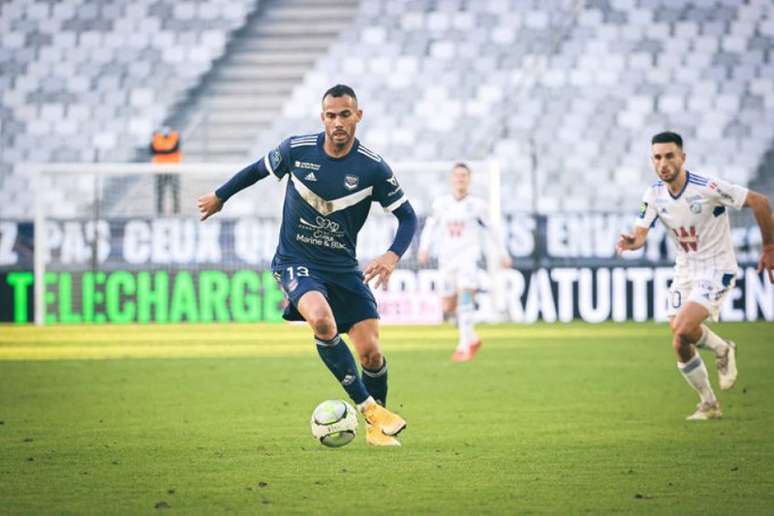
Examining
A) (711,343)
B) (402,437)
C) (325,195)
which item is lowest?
(402,437)

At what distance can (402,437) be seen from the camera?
346 inches

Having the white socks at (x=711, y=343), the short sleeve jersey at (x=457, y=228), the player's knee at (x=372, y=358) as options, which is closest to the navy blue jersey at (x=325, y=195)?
the player's knee at (x=372, y=358)

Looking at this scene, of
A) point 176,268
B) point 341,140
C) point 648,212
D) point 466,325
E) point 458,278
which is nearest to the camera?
point 341,140

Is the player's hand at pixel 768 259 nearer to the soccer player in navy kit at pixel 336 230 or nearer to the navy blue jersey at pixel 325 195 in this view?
the soccer player in navy kit at pixel 336 230

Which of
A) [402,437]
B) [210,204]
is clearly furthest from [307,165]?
[402,437]

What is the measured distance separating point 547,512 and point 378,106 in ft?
70.9

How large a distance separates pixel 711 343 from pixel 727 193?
3.99 ft

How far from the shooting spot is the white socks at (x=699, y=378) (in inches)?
391

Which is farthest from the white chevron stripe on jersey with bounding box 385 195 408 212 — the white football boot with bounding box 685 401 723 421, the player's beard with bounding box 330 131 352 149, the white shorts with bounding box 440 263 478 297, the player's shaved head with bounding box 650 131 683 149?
the white shorts with bounding box 440 263 478 297

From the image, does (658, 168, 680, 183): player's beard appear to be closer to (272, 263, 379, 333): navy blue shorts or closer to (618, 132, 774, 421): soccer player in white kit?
(618, 132, 774, 421): soccer player in white kit

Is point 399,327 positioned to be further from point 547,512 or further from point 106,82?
point 547,512

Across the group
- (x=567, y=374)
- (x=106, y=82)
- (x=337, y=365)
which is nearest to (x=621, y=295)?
(x=567, y=374)

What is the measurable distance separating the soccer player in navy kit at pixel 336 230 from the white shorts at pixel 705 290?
250 centimetres

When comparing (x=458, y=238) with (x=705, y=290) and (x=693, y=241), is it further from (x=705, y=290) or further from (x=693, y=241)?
(x=705, y=290)
